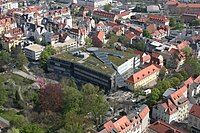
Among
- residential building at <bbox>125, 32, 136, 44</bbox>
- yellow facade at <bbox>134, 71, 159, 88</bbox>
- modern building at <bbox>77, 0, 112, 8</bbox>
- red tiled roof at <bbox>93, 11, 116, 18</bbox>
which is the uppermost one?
modern building at <bbox>77, 0, 112, 8</bbox>

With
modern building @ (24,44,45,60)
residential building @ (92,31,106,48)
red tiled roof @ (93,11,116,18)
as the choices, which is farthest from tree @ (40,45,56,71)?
red tiled roof @ (93,11,116,18)

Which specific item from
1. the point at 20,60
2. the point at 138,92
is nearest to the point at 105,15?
the point at 20,60

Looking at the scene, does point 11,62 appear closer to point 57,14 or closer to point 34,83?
point 34,83

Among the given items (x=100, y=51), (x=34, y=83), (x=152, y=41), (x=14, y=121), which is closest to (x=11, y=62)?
(x=34, y=83)

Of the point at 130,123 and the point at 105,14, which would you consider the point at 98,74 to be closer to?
the point at 130,123

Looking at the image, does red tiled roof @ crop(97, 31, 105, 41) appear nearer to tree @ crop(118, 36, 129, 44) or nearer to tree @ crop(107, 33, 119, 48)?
tree @ crop(107, 33, 119, 48)

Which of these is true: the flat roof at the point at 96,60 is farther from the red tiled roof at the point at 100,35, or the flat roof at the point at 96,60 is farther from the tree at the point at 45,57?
the red tiled roof at the point at 100,35
